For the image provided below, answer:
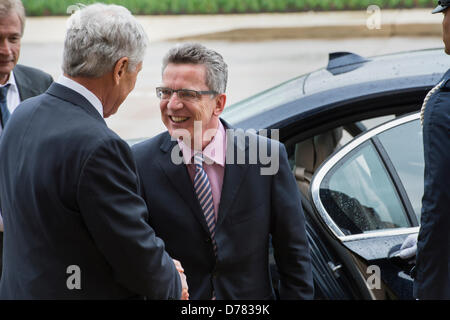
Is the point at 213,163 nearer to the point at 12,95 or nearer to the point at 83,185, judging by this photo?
the point at 83,185

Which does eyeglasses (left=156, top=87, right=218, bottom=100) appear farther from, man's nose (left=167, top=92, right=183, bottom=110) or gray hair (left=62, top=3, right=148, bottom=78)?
gray hair (left=62, top=3, right=148, bottom=78)

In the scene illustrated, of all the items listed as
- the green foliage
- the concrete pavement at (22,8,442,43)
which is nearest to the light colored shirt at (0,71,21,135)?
the concrete pavement at (22,8,442,43)

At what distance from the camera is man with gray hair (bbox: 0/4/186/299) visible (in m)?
1.92

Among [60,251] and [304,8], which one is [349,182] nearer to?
[60,251]

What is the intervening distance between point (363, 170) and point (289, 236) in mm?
519

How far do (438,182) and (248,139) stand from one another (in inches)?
29.5

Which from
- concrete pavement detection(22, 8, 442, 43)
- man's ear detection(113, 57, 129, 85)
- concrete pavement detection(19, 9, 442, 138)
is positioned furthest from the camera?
concrete pavement detection(22, 8, 442, 43)

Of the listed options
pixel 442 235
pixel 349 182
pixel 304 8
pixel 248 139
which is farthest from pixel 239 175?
pixel 304 8

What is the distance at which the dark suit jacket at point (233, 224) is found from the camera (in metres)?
2.43

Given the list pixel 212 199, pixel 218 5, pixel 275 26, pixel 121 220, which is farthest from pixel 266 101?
pixel 218 5

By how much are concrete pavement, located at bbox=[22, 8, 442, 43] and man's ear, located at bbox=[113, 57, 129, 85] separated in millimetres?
12423

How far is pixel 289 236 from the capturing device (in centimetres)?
247
